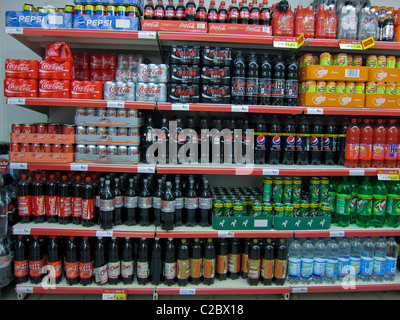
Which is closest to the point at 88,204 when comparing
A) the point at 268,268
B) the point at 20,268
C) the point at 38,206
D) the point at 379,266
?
the point at 38,206

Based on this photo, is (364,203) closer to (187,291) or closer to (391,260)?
(391,260)

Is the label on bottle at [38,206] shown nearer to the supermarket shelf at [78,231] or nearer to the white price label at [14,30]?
the supermarket shelf at [78,231]

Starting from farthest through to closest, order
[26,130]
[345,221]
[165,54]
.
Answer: [165,54], [345,221], [26,130]

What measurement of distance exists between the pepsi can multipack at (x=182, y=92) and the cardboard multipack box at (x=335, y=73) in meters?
1.10

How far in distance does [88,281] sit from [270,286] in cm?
172

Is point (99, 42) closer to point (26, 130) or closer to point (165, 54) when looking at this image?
point (165, 54)

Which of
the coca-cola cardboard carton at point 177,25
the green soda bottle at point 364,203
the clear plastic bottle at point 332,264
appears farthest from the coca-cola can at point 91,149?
the green soda bottle at point 364,203

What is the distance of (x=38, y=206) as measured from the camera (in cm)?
285

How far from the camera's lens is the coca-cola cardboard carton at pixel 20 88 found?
9.01 feet

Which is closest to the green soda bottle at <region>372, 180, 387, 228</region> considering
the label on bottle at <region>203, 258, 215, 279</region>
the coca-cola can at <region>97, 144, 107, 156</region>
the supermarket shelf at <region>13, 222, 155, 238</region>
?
the label on bottle at <region>203, 258, 215, 279</region>

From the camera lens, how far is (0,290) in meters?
2.88

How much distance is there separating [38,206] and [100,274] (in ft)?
2.86

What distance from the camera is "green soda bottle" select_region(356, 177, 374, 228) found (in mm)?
3014

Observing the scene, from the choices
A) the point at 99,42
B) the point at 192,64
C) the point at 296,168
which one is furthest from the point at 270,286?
the point at 99,42
